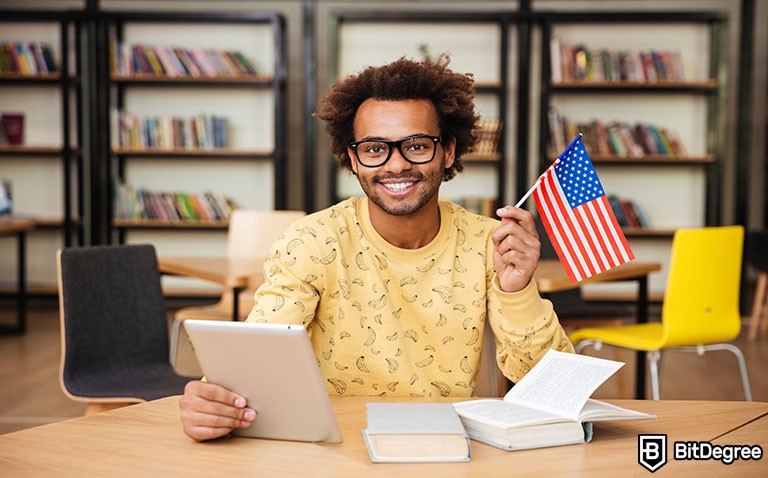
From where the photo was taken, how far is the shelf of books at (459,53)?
641cm

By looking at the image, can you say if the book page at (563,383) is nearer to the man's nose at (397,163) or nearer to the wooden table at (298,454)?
the wooden table at (298,454)

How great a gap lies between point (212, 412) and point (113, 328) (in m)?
1.49

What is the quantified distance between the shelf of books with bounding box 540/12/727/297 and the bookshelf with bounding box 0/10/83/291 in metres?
3.58

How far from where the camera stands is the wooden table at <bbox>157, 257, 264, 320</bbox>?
3230 millimetres

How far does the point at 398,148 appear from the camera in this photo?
175 centimetres

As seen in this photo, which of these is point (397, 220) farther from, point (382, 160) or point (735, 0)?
point (735, 0)

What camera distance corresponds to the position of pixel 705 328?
11.1 feet

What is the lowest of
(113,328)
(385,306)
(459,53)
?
(113,328)

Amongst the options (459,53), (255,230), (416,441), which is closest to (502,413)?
(416,441)

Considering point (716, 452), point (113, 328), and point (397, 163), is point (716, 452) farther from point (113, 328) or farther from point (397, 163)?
point (113, 328)

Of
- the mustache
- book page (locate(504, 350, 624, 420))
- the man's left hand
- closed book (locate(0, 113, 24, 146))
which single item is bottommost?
book page (locate(504, 350, 624, 420))

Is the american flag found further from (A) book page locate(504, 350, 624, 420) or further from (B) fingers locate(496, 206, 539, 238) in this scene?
(A) book page locate(504, 350, 624, 420)

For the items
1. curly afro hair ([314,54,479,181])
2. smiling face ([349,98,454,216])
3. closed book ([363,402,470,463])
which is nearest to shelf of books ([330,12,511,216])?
curly afro hair ([314,54,479,181])

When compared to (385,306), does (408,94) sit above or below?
above
